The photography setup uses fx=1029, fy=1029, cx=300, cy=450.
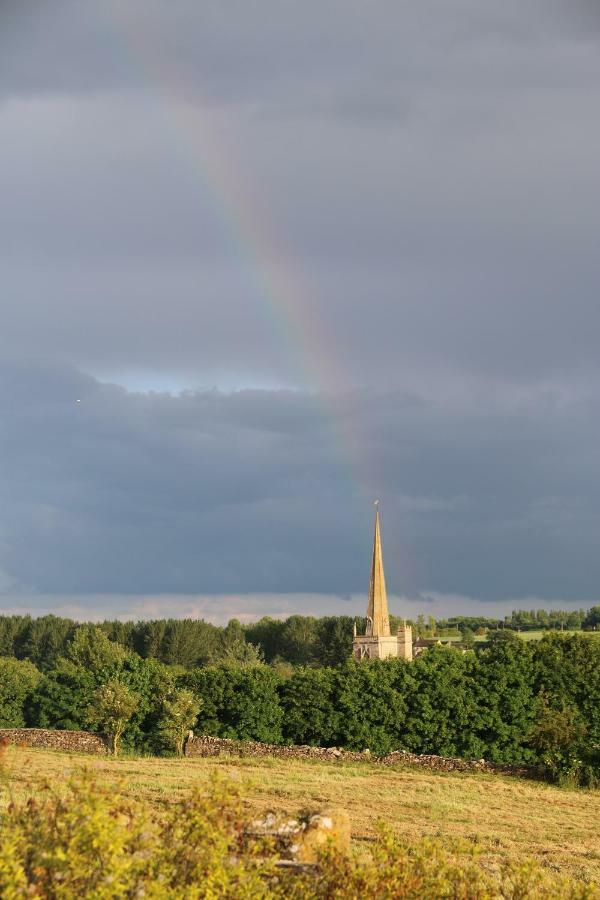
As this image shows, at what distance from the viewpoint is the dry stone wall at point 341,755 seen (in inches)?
1730

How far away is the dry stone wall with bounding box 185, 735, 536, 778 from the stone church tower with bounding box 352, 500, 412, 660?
300 ft

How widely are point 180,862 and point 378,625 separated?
436ft

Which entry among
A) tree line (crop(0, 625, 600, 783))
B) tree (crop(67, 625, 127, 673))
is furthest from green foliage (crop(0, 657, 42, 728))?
tree (crop(67, 625, 127, 673))

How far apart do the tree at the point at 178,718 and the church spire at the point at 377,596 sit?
304 ft

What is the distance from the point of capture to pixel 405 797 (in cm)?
3303

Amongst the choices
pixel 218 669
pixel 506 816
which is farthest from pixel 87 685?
pixel 506 816

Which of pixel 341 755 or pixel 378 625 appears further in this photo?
pixel 378 625

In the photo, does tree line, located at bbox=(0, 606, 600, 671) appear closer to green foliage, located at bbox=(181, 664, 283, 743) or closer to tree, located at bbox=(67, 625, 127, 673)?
tree, located at bbox=(67, 625, 127, 673)

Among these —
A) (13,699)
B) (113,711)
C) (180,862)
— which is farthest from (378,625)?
(180,862)

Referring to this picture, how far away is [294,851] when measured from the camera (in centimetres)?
1514

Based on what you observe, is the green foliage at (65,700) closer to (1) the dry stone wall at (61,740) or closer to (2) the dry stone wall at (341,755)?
(1) the dry stone wall at (61,740)

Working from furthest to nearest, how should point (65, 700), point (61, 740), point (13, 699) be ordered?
point (13, 699) → point (65, 700) → point (61, 740)

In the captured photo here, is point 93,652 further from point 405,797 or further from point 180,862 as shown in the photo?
point 180,862

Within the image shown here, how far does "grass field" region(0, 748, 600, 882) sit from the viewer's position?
2467 cm
